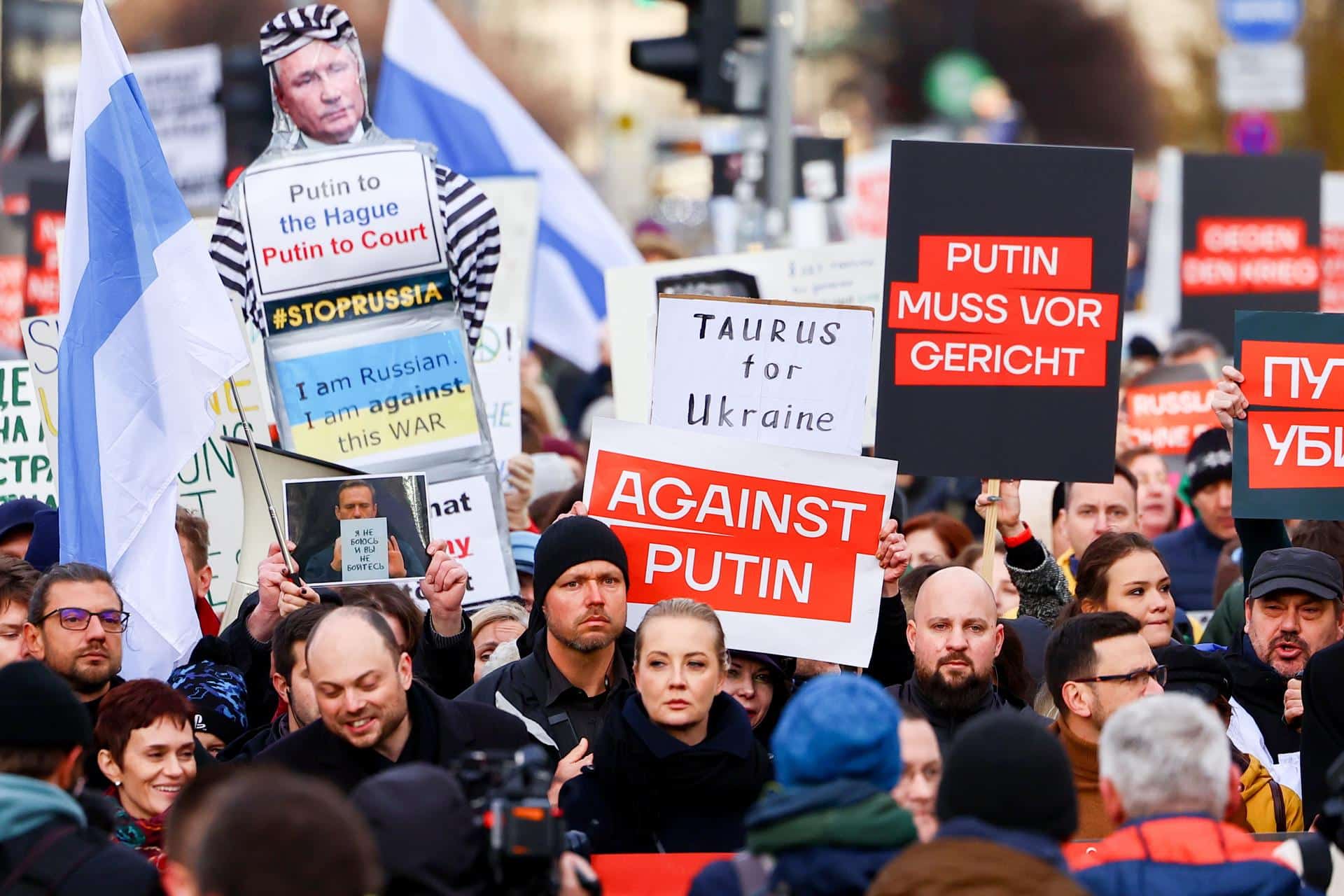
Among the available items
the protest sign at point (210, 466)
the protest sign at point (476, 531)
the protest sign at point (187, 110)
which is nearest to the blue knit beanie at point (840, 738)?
the protest sign at point (476, 531)

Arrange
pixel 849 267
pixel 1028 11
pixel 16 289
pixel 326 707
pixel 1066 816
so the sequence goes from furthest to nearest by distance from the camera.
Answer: pixel 1028 11 < pixel 16 289 < pixel 849 267 < pixel 326 707 < pixel 1066 816

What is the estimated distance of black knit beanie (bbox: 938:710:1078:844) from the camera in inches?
173

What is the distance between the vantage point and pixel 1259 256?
13.7 m

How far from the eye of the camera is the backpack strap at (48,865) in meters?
4.48

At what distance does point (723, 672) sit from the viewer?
6008 mm

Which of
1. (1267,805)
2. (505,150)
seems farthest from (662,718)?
(505,150)

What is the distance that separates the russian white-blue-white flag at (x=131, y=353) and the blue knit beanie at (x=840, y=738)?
2.97 meters

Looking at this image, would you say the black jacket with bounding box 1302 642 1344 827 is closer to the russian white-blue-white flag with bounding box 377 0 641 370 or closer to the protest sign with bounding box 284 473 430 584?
the protest sign with bounding box 284 473 430 584

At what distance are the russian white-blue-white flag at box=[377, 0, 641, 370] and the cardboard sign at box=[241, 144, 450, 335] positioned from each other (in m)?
3.49

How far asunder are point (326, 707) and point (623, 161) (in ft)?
215

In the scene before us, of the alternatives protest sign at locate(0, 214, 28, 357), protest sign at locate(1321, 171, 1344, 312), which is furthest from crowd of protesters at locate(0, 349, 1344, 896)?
protest sign at locate(0, 214, 28, 357)

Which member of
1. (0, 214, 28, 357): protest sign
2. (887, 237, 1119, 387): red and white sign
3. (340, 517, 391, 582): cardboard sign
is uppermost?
(0, 214, 28, 357): protest sign

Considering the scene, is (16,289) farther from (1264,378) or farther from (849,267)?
(1264,378)

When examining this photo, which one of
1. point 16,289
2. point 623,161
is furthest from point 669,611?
point 623,161
